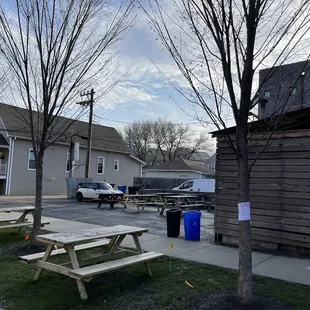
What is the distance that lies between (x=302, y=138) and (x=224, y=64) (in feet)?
13.9

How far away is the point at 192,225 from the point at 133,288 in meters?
4.28

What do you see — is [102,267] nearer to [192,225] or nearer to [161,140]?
[192,225]

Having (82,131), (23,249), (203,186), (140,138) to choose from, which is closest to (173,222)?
(23,249)

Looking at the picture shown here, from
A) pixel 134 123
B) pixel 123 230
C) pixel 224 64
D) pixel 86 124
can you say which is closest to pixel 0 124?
pixel 86 124

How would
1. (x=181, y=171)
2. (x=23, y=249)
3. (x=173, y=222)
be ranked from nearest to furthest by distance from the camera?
(x=23, y=249), (x=173, y=222), (x=181, y=171)

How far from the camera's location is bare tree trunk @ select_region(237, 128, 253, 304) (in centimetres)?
404

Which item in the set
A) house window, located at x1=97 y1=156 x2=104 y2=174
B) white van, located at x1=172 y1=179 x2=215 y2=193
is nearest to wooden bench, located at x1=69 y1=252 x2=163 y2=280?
white van, located at x1=172 y1=179 x2=215 y2=193

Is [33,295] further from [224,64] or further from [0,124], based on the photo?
[0,124]

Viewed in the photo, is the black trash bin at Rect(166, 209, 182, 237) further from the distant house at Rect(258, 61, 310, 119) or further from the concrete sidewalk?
the distant house at Rect(258, 61, 310, 119)

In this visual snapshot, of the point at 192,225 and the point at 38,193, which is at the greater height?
the point at 38,193

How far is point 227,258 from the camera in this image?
7.01 metres

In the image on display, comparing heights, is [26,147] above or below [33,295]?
above

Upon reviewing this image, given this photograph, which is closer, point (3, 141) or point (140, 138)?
point (3, 141)

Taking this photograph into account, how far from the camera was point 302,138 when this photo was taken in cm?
754
